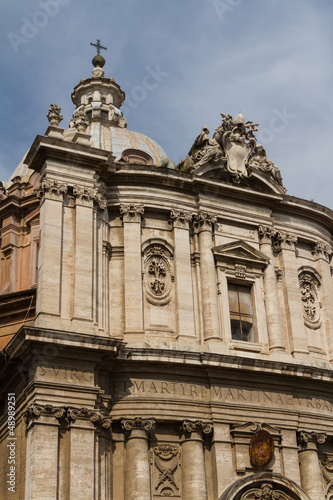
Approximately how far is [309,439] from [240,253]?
19.4ft

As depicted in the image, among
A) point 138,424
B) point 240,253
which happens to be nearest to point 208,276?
point 240,253

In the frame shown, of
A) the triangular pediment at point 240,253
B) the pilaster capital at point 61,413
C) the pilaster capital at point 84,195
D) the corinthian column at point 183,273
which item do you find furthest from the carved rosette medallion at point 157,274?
the pilaster capital at point 61,413

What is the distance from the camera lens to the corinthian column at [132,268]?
21391mm

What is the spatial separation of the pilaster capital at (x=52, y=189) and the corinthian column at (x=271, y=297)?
6.68 m

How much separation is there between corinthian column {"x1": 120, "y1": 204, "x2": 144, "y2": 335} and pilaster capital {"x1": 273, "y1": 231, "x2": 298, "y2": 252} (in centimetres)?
479

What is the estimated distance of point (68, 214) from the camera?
21.5 meters

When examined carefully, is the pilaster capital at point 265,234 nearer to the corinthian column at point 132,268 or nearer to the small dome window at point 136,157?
the corinthian column at point 132,268

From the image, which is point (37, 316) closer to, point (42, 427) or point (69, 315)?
point (69, 315)

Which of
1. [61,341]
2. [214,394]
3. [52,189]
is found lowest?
[214,394]

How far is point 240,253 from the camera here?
23.6 meters

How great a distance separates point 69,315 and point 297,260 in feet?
28.4

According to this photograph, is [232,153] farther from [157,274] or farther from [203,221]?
[157,274]

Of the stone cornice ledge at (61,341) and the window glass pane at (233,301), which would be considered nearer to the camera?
the stone cornice ledge at (61,341)

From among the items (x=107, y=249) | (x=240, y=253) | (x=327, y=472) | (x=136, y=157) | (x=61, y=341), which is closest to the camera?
(x=61, y=341)
